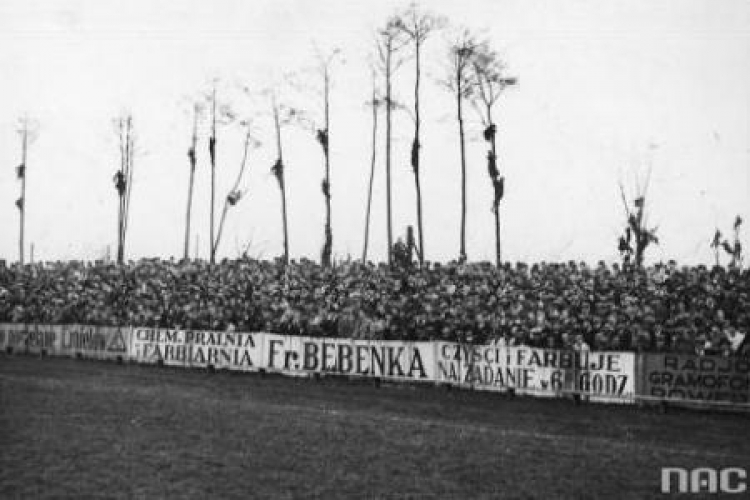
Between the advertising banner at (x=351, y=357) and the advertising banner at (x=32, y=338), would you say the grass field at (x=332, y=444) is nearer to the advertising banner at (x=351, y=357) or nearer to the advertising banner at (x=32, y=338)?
the advertising banner at (x=351, y=357)

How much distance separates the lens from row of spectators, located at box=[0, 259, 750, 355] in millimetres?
21727

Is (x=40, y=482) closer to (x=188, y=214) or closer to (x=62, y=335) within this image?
(x=62, y=335)

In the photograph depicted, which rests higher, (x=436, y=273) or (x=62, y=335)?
(x=436, y=273)

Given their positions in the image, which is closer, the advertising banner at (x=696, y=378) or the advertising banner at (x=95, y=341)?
the advertising banner at (x=696, y=378)

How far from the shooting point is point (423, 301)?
85.2ft

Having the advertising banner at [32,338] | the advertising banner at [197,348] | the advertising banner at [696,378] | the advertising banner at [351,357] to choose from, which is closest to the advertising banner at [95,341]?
the advertising banner at [32,338]

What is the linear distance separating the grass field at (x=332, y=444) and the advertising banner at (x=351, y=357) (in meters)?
2.26

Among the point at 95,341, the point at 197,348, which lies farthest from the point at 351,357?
the point at 95,341

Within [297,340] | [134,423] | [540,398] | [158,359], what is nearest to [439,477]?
[134,423]

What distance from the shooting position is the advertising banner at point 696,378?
63.7ft

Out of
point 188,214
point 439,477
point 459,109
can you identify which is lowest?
point 439,477

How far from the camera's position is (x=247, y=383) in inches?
973

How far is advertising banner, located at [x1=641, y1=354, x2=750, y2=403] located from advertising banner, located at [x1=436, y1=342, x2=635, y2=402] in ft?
1.69

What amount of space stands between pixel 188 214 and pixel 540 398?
38.0 metres
